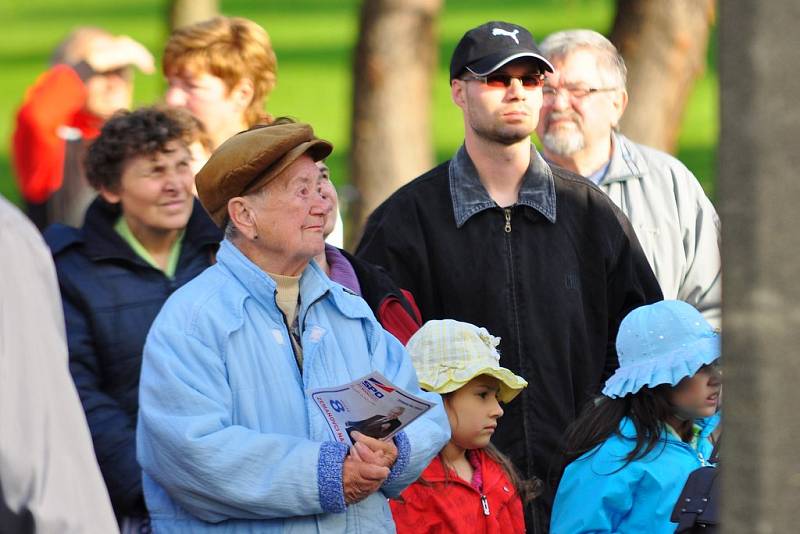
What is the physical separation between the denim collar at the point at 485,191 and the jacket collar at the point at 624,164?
2.25 feet

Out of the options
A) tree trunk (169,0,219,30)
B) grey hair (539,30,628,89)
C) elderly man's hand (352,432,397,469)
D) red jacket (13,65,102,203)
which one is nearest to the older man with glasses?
grey hair (539,30,628,89)

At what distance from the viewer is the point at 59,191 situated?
9.16 m

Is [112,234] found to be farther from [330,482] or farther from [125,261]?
[330,482]

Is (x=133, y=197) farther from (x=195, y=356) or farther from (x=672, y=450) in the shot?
(x=672, y=450)

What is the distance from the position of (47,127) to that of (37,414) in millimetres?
6761

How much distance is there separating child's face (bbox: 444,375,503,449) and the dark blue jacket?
1.08m

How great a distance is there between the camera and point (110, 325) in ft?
17.9

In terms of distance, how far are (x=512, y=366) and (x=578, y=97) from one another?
149 cm

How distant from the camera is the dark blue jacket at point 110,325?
5.30 m

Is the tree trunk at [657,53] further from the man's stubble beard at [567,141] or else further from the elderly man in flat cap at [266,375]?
the elderly man in flat cap at [266,375]


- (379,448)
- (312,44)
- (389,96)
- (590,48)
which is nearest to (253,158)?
(379,448)

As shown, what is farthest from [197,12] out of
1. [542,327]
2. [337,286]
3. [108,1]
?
[108,1]

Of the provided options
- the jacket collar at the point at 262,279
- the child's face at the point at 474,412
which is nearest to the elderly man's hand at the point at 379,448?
the jacket collar at the point at 262,279

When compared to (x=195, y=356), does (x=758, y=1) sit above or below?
above
